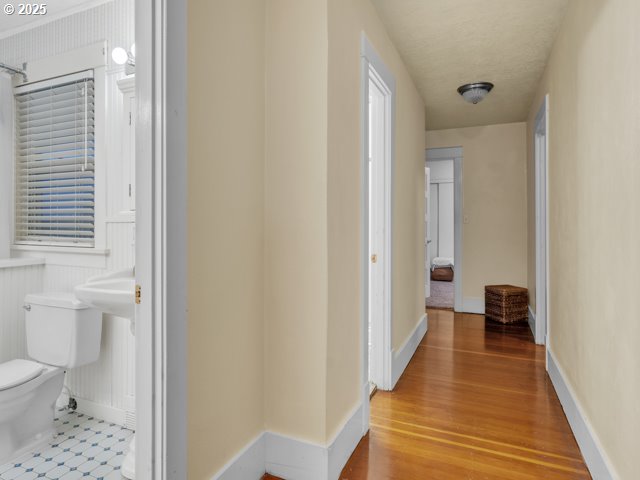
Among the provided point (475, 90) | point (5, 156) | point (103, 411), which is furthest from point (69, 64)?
A: point (475, 90)

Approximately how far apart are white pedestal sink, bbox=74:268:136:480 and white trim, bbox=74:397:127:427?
438 millimetres

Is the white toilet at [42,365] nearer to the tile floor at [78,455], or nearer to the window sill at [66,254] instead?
the tile floor at [78,455]

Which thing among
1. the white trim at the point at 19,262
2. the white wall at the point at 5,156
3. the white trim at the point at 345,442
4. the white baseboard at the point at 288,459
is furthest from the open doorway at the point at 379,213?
the white wall at the point at 5,156

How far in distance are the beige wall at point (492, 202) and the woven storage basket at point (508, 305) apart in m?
0.49

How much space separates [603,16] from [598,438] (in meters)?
1.86

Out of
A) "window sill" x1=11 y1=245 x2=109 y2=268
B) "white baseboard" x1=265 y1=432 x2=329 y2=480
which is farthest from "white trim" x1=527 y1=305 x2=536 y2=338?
"window sill" x1=11 y1=245 x2=109 y2=268

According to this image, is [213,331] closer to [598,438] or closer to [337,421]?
[337,421]

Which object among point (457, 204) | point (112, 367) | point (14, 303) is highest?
point (457, 204)

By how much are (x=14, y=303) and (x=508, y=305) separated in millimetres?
4596

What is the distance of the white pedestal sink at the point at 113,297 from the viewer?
5.51 feet

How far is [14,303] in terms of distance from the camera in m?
2.55

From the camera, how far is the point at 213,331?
1502mm

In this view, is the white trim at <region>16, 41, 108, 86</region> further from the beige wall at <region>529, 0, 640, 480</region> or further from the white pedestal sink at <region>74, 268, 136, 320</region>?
the beige wall at <region>529, 0, 640, 480</region>

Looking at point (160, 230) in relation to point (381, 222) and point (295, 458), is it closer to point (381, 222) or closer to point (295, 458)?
point (295, 458)
